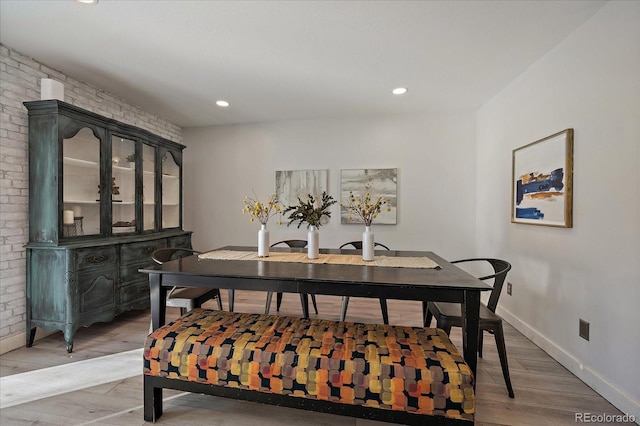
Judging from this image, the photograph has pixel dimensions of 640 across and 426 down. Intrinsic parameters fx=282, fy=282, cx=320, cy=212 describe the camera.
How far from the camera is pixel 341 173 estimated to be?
416 centimetres

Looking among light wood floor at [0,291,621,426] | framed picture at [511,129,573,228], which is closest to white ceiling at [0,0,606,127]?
framed picture at [511,129,573,228]

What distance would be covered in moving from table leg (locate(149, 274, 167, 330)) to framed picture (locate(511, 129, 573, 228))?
2.92 metres

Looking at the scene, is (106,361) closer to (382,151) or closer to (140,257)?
(140,257)

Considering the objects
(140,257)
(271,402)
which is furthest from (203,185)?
(271,402)

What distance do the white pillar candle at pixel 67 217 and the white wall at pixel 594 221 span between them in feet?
13.5

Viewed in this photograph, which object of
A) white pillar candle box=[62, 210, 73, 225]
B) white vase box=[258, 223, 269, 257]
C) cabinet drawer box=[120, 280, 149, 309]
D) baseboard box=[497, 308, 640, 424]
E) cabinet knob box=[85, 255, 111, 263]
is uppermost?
white pillar candle box=[62, 210, 73, 225]

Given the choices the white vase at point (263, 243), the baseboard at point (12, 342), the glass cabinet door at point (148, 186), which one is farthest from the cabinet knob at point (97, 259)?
the white vase at point (263, 243)

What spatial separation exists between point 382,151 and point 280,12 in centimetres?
250

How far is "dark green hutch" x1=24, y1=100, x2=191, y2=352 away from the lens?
238 cm

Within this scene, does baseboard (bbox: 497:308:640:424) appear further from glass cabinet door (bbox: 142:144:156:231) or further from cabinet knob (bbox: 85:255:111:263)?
glass cabinet door (bbox: 142:144:156:231)

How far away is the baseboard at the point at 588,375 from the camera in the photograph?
164 cm

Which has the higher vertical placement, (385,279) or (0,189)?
(0,189)

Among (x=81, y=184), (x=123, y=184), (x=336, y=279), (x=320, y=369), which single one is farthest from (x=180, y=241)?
(x=320, y=369)

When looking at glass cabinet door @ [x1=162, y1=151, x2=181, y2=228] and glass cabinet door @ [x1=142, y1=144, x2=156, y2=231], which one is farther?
glass cabinet door @ [x1=162, y1=151, x2=181, y2=228]
